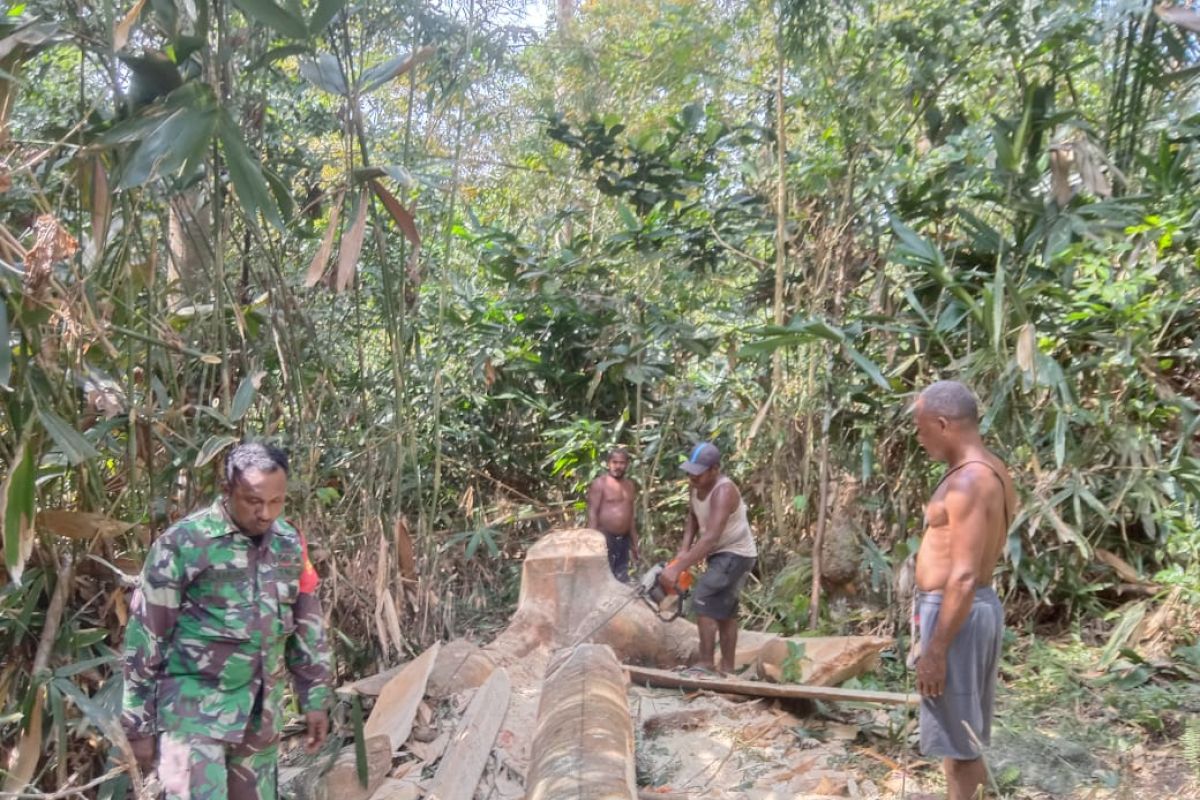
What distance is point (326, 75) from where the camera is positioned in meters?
4.25

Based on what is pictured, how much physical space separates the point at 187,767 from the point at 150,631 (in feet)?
1.36

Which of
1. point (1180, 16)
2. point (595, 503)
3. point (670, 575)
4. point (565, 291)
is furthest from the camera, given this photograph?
point (565, 291)

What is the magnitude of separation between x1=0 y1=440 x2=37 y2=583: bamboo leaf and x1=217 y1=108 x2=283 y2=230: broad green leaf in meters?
1.06

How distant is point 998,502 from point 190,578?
96.8 inches

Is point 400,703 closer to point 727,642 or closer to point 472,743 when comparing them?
point 472,743

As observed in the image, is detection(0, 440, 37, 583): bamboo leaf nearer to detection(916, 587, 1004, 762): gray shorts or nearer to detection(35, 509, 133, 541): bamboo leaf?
detection(35, 509, 133, 541): bamboo leaf

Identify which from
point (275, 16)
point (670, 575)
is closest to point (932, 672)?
point (670, 575)

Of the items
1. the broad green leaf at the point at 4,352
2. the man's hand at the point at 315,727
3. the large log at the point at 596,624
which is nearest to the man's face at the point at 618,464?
the large log at the point at 596,624

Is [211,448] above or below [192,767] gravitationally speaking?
above

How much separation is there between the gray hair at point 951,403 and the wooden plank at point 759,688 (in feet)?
6.05

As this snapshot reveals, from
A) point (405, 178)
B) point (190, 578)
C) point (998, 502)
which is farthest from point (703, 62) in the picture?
point (190, 578)

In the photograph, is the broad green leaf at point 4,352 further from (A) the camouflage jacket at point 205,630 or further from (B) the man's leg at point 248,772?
(B) the man's leg at point 248,772

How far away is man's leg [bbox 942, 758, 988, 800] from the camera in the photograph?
3285mm

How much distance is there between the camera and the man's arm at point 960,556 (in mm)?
3092
